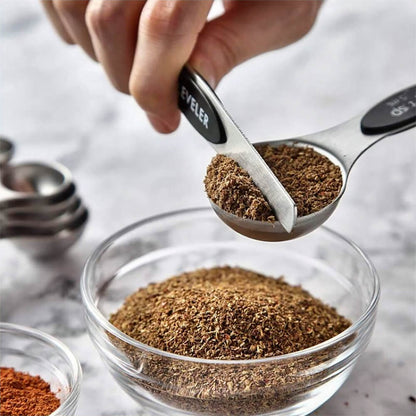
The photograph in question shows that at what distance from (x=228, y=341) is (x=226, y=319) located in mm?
52

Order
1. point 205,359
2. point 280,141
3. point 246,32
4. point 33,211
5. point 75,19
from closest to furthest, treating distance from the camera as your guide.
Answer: point 205,359 → point 280,141 → point 75,19 → point 246,32 → point 33,211

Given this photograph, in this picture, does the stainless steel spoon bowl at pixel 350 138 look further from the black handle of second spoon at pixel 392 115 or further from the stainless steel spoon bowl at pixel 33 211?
the stainless steel spoon bowl at pixel 33 211

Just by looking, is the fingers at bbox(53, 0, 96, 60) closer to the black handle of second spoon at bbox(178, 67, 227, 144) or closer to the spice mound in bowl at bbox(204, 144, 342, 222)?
the black handle of second spoon at bbox(178, 67, 227, 144)

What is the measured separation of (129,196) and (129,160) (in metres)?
0.21

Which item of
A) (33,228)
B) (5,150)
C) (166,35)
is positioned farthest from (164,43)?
(5,150)

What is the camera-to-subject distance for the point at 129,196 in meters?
2.12

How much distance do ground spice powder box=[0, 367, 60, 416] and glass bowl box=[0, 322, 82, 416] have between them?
24 millimetres

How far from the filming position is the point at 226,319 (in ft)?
4.34

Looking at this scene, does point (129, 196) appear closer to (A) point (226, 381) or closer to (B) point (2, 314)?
(B) point (2, 314)

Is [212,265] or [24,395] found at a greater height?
[24,395]

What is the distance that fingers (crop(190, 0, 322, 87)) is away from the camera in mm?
1580

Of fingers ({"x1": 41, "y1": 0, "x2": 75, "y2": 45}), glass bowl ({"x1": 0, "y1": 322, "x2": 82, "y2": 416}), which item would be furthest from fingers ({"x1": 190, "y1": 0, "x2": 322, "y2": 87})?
glass bowl ({"x1": 0, "y1": 322, "x2": 82, "y2": 416})

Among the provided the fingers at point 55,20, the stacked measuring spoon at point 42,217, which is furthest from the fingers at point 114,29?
the stacked measuring spoon at point 42,217

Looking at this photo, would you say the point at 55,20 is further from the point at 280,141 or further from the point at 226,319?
the point at 226,319
